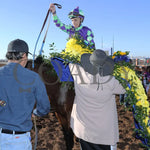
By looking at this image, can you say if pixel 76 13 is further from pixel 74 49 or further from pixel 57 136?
pixel 57 136

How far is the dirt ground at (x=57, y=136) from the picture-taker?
3770 millimetres

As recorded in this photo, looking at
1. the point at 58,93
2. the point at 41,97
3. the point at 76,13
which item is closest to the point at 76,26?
the point at 76,13

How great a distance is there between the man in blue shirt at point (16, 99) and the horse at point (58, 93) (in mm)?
1401

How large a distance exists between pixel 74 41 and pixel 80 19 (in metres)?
0.85

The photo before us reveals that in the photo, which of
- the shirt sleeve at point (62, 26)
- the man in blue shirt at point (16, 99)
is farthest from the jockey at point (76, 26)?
the man in blue shirt at point (16, 99)

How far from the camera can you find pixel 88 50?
2916 millimetres

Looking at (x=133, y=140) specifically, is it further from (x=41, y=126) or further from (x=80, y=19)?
(x=80, y=19)

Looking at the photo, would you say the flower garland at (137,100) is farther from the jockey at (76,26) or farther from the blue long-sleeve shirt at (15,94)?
the blue long-sleeve shirt at (15,94)

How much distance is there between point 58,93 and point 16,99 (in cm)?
155

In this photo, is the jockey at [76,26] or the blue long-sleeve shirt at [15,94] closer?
the blue long-sleeve shirt at [15,94]

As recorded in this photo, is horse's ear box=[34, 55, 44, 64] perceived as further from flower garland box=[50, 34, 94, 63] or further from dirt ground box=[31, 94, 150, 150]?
dirt ground box=[31, 94, 150, 150]

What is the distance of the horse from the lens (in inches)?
117

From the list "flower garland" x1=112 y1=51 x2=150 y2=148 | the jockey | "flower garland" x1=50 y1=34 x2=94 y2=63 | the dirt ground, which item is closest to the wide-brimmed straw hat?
"flower garland" x1=112 y1=51 x2=150 y2=148

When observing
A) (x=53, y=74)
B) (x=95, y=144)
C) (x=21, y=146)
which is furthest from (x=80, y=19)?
(x=21, y=146)
